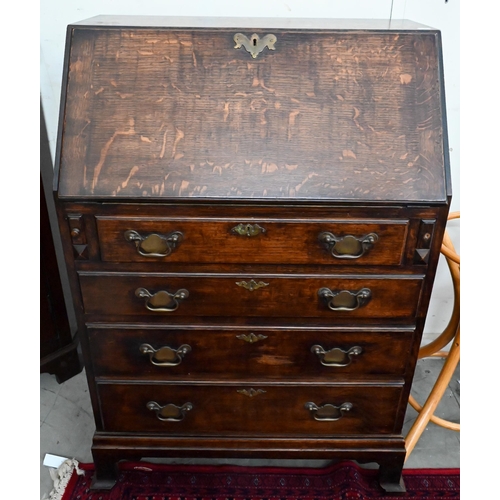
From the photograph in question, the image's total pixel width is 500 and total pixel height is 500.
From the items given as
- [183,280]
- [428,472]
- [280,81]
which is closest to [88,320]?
[183,280]

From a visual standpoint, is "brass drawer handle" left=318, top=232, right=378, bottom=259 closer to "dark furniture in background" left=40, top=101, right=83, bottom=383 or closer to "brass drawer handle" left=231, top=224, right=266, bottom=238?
"brass drawer handle" left=231, top=224, right=266, bottom=238

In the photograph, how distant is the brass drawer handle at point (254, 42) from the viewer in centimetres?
140

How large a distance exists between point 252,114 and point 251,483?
1223 mm

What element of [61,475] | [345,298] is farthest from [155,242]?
[61,475]

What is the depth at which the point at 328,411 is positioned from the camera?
5.48ft

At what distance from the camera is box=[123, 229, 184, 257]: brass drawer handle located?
1.36 meters

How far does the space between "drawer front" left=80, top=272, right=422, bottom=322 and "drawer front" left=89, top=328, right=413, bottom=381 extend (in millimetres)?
65

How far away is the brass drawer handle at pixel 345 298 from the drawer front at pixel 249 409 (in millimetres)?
288

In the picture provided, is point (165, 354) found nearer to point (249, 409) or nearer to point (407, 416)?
point (249, 409)

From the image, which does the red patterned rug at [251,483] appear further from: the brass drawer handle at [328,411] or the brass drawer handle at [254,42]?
the brass drawer handle at [254,42]

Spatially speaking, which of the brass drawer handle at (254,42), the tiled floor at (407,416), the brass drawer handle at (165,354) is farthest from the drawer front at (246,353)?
the brass drawer handle at (254,42)

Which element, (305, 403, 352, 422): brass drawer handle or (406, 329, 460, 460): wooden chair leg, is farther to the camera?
(406, 329, 460, 460): wooden chair leg

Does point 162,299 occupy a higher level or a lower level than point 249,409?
higher

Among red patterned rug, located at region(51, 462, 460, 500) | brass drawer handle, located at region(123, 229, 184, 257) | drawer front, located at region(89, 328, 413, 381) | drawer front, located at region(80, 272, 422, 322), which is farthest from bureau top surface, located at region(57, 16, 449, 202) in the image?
red patterned rug, located at region(51, 462, 460, 500)
